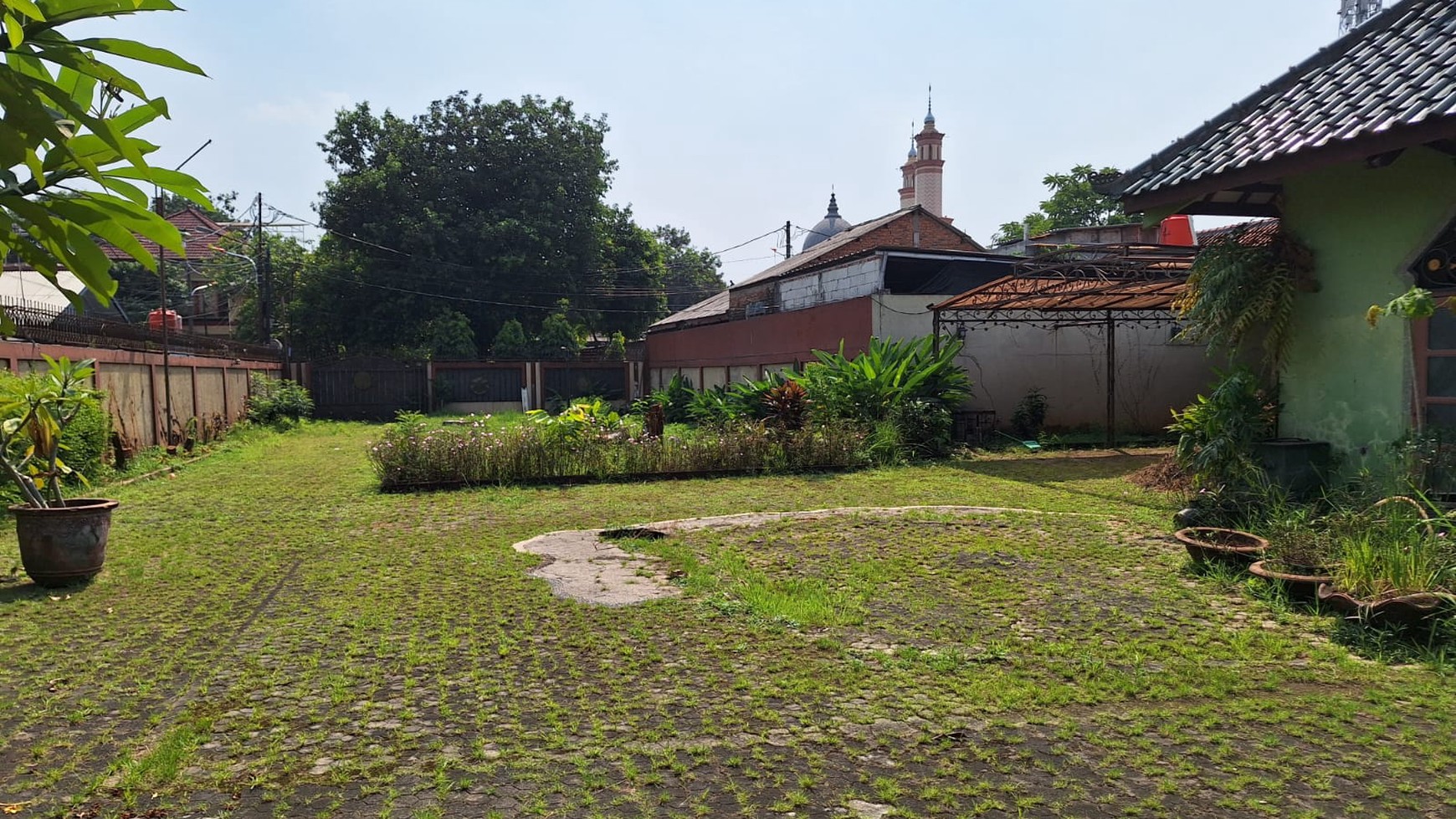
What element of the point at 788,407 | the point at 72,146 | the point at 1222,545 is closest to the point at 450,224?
the point at 788,407

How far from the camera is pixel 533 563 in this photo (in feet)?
23.4

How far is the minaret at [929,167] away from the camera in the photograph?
132 feet

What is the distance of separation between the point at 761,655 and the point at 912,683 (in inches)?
32.5

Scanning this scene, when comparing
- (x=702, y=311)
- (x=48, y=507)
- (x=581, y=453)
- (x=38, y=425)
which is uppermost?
(x=702, y=311)

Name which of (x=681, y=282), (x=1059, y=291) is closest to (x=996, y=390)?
(x=1059, y=291)

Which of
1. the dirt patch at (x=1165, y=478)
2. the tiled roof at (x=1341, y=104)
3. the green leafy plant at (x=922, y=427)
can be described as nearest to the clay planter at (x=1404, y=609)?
the tiled roof at (x=1341, y=104)

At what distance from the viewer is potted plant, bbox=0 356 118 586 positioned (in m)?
6.55

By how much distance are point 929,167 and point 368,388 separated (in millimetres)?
24632

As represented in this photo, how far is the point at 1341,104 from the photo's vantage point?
668 cm

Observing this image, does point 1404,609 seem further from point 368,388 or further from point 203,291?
point 203,291

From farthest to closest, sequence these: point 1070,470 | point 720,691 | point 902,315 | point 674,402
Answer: point 674,402 < point 902,315 < point 1070,470 < point 720,691

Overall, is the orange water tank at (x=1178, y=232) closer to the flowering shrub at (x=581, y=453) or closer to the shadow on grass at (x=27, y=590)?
the flowering shrub at (x=581, y=453)

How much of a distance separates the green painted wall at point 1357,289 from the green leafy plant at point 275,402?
2221 cm

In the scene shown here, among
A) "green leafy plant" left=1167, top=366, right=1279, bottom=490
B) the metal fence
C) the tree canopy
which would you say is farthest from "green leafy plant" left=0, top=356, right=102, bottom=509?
the tree canopy
